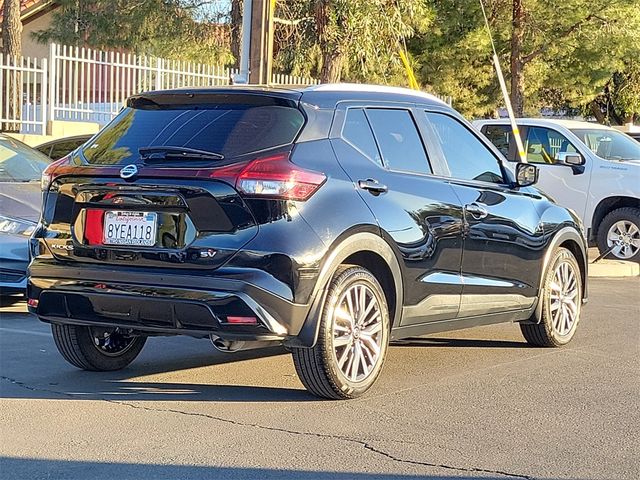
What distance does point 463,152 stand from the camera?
7.02m

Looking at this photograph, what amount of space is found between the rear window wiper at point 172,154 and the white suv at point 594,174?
9.25 metres

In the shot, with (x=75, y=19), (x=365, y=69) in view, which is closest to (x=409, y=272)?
(x=365, y=69)

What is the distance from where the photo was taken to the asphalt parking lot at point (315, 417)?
4645mm

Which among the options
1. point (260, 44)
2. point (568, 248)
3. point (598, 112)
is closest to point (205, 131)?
point (568, 248)

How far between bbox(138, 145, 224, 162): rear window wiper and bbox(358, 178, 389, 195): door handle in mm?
857

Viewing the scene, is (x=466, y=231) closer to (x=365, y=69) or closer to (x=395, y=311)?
(x=395, y=311)

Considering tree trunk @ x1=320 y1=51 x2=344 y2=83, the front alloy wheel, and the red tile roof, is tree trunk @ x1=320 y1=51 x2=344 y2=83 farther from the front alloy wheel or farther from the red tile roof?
the red tile roof

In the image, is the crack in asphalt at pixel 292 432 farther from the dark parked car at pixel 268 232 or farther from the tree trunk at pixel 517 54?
the tree trunk at pixel 517 54

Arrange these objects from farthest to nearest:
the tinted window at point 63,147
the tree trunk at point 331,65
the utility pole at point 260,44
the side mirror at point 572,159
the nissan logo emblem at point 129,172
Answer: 1. the tree trunk at point 331,65
2. the side mirror at point 572,159
3. the tinted window at point 63,147
4. the utility pole at point 260,44
5. the nissan logo emblem at point 129,172

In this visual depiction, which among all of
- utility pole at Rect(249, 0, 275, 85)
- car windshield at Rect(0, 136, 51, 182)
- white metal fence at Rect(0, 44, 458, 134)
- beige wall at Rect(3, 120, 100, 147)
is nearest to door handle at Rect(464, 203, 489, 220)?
car windshield at Rect(0, 136, 51, 182)

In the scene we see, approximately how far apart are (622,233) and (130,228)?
9.94 meters

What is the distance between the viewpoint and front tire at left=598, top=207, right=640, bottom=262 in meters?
13.9

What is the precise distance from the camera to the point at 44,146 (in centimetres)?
1283

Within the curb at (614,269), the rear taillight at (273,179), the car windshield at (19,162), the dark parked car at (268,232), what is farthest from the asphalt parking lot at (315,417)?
the curb at (614,269)
